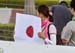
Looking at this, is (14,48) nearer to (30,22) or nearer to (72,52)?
(30,22)

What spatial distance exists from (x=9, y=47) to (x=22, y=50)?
191mm

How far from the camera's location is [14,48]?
5.05 meters

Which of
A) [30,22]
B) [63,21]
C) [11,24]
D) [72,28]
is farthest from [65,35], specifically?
[11,24]

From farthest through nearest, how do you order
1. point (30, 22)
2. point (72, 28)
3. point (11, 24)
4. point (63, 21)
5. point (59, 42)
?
point (11, 24), point (63, 21), point (59, 42), point (30, 22), point (72, 28)

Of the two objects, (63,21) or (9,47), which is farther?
(63,21)

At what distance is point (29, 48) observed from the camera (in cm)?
497

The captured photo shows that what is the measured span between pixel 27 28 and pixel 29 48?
26 centimetres

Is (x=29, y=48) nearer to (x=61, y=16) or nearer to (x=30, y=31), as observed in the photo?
(x=30, y=31)

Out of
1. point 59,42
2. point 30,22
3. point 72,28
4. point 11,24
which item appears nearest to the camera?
point 72,28

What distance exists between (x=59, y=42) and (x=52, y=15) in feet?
2.78

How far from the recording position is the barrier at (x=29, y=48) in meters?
4.86

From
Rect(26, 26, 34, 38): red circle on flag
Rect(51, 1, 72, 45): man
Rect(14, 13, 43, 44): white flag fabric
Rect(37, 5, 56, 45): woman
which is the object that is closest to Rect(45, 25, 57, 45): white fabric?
Rect(37, 5, 56, 45): woman

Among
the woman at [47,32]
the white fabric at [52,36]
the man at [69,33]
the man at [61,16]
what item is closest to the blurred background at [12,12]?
the man at [61,16]

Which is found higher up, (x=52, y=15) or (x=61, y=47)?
(x=52, y=15)
